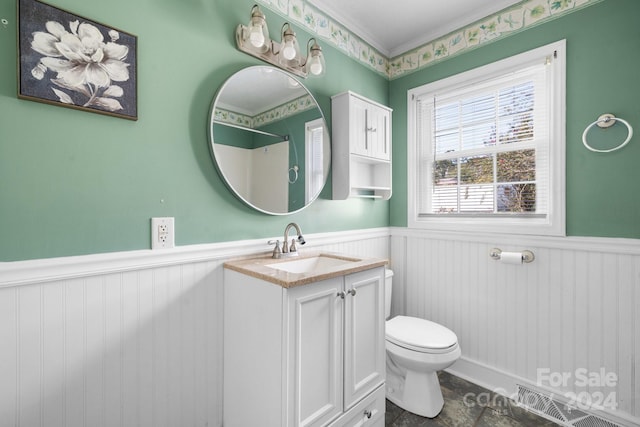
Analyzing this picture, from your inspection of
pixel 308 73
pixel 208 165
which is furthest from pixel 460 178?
pixel 208 165

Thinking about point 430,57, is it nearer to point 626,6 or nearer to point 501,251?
point 626,6

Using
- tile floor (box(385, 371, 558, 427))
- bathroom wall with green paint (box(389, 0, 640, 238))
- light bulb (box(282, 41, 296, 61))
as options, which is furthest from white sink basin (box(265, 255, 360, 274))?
bathroom wall with green paint (box(389, 0, 640, 238))

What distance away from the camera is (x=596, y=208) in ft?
5.31

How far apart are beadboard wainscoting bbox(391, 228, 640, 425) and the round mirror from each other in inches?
45.8

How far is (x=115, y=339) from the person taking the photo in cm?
116

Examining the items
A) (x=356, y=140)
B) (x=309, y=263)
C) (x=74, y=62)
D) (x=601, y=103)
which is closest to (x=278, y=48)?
(x=356, y=140)

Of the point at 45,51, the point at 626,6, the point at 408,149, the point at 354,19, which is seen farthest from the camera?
the point at 408,149

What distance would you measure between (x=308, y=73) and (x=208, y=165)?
0.93 m

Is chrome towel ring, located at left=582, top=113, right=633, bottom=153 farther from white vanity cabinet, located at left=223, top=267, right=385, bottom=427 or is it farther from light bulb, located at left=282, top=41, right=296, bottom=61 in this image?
light bulb, located at left=282, top=41, right=296, bottom=61

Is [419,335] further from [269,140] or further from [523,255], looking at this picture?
[269,140]

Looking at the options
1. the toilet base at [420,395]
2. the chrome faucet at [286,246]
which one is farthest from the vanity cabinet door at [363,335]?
the chrome faucet at [286,246]

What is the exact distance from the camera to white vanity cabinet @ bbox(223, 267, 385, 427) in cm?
114

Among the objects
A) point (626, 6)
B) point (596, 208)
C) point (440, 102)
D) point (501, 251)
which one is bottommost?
point (501, 251)

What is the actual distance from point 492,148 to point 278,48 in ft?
5.21
